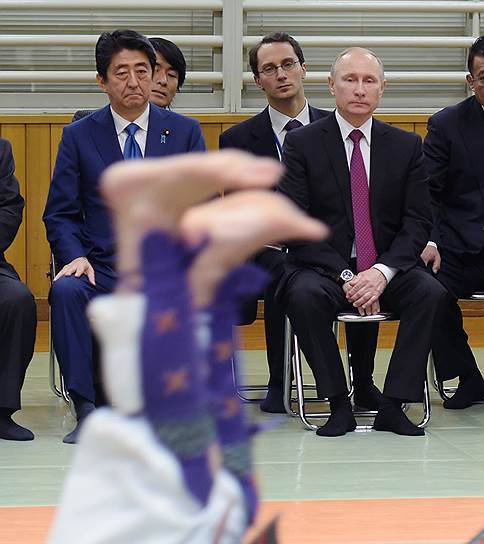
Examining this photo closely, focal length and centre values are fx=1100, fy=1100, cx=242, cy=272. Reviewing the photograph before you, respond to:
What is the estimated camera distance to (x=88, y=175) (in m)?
4.30

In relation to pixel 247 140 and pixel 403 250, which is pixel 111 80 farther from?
pixel 403 250

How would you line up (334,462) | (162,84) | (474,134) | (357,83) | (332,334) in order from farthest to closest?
1. (162,84)
2. (474,134)
3. (357,83)
4. (332,334)
5. (334,462)

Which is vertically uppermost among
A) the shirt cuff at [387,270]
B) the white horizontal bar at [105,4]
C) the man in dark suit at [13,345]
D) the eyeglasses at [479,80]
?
the white horizontal bar at [105,4]

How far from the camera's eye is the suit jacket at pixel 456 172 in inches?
184

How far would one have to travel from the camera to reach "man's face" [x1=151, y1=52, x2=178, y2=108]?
16.5 feet

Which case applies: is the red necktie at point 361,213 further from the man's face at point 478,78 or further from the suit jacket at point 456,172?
the man's face at point 478,78

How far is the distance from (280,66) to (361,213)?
94 centimetres

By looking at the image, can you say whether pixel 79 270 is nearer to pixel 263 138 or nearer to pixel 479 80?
pixel 263 138

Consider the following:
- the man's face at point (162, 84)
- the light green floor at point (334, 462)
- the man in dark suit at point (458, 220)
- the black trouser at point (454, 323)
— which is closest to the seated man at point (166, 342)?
the light green floor at point (334, 462)

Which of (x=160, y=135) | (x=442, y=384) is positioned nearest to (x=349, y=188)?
(x=160, y=135)

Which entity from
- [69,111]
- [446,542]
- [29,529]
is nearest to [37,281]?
[69,111]

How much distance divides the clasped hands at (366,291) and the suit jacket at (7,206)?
4.12ft

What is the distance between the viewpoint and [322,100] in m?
6.69

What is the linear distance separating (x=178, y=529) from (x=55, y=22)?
6.31 m
